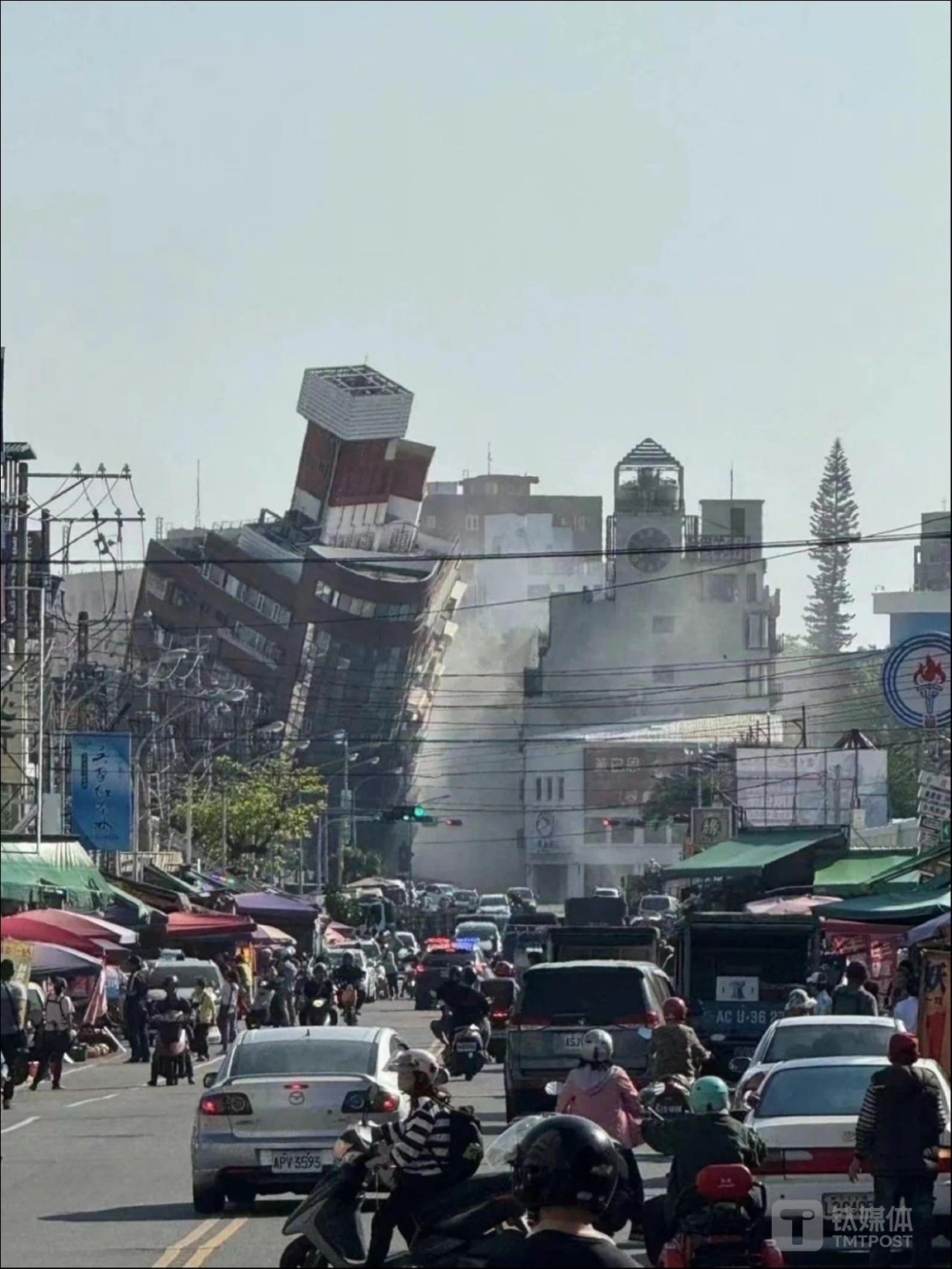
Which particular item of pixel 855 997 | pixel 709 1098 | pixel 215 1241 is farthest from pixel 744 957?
pixel 709 1098

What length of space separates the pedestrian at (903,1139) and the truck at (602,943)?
22673mm

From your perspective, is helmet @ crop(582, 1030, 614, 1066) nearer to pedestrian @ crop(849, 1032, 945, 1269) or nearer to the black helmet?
pedestrian @ crop(849, 1032, 945, 1269)

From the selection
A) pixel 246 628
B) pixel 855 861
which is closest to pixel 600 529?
pixel 246 628

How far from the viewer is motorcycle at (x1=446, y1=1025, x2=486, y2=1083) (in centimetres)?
3425

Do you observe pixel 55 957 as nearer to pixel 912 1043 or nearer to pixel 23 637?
pixel 912 1043

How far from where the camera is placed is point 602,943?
126 feet

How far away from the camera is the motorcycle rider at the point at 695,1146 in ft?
41.2

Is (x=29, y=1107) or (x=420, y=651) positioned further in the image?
(x=420, y=651)

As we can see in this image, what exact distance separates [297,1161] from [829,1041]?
5.01m

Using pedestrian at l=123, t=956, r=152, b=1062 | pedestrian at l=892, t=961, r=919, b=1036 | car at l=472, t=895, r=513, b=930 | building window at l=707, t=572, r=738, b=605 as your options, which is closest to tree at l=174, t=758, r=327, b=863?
car at l=472, t=895, r=513, b=930

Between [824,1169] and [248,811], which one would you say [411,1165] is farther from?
[248,811]

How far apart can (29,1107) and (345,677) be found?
149 meters

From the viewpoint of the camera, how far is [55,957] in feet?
60.1

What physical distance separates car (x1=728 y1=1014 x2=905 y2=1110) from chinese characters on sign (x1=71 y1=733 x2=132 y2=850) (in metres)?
19.7
